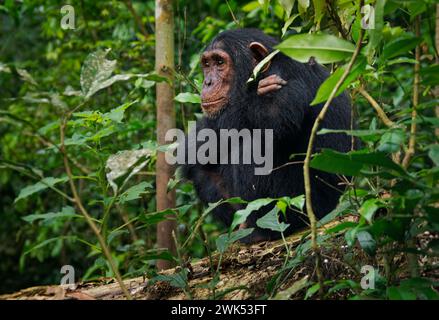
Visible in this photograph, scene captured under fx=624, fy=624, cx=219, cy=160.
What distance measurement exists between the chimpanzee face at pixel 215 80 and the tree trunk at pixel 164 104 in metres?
0.46

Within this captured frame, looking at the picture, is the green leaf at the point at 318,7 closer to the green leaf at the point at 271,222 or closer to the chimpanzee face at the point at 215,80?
the green leaf at the point at 271,222

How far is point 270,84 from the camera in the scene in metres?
4.64

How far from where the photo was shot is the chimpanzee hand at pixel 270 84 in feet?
15.1

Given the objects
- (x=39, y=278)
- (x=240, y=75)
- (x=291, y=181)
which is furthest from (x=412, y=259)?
(x=39, y=278)

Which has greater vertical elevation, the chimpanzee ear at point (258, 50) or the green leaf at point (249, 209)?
the chimpanzee ear at point (258, 50)

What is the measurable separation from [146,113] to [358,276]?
4.26 metres

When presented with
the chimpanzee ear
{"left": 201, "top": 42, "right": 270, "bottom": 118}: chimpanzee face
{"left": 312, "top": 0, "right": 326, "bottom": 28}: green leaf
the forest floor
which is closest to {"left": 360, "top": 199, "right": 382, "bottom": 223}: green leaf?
the forest floor

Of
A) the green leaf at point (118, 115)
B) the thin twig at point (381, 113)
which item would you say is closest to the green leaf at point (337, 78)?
the thin twig at point (381, 113)

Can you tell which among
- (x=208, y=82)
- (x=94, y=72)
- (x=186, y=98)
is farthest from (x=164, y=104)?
(x=94, y=72)

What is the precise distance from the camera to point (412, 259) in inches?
105

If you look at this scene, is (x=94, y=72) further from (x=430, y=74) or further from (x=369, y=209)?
(x=430, y=74)

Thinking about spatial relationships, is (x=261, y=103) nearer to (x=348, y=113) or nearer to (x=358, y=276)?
(x=348, y=113)

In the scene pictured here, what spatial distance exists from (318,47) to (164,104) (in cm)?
224

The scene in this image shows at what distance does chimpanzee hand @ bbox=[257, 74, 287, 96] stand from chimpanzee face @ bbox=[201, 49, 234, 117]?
46cm
